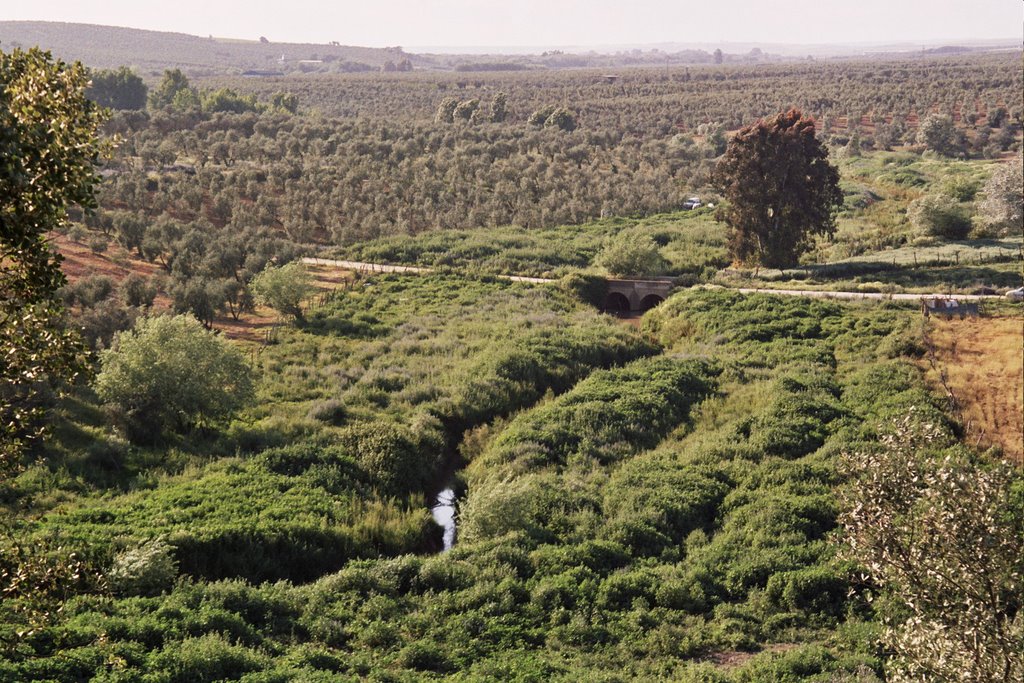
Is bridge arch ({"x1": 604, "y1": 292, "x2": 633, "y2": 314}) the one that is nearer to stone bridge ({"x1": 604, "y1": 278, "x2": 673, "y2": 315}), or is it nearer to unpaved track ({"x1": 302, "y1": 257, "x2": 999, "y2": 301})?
stone bridge ({"x1": 604, "y1": 278, "x2": 673, "y2": 315})

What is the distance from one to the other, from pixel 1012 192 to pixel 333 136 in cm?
7252

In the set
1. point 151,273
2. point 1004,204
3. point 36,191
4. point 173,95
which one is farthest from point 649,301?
point 173,95

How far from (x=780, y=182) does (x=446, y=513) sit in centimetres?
3625

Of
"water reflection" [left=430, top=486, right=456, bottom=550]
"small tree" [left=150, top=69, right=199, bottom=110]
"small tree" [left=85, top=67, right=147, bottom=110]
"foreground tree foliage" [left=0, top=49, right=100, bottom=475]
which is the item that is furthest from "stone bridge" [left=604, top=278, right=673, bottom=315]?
"small tree" [left=85, top=67, right=147, bottom=110]

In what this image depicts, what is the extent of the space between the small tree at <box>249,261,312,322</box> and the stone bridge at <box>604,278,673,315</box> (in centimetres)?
1961

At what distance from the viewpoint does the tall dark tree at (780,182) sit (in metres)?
57.2

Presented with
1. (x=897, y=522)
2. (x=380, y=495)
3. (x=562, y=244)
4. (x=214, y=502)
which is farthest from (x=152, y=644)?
(x=562, y=244)

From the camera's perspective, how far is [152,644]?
18688 millimetres

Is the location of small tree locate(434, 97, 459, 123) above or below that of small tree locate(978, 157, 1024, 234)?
above

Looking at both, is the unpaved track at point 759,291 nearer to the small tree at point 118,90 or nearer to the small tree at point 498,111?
the small tree at point 498,111

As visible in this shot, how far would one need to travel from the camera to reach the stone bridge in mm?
57219

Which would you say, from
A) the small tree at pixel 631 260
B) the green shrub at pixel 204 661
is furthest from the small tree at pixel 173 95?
the green shrub at pixel 204 661

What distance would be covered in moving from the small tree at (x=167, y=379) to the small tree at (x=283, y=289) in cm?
1526

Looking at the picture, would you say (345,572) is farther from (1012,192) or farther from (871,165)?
(871,165)
